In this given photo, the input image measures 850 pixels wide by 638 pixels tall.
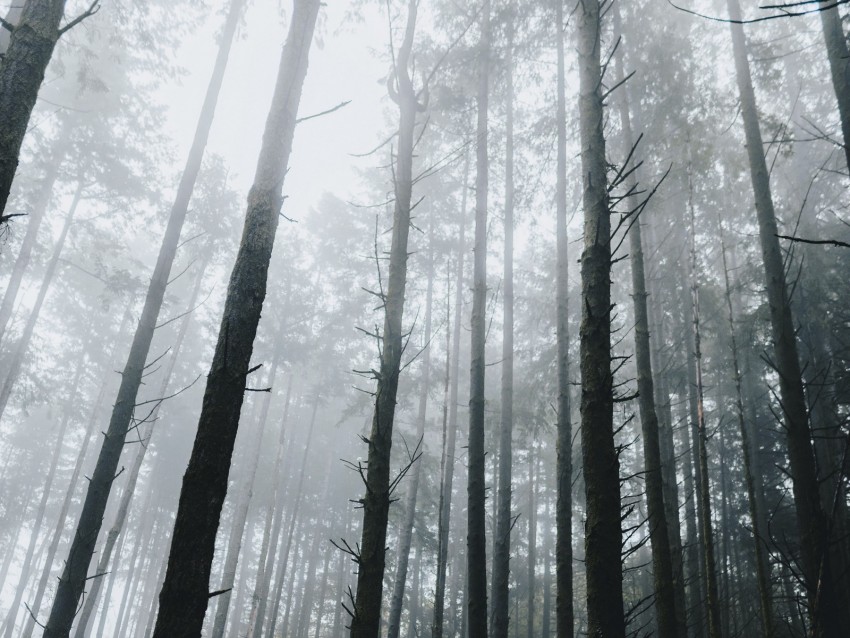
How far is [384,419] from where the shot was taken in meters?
5.11

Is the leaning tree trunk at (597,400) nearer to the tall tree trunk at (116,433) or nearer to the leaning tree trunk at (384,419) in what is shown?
the leaning tree trunk at (384,419)

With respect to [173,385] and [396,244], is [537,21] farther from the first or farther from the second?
[173,385]

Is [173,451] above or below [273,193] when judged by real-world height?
above

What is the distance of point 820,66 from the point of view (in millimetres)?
17688

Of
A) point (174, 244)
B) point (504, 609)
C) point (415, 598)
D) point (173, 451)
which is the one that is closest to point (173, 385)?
point (173, 451)

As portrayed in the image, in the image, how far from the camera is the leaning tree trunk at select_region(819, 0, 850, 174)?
5.59 m

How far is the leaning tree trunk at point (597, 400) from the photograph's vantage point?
3348 millimetres

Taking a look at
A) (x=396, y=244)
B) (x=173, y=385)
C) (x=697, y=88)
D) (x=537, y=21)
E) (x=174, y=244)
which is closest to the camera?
(x=396, y=244)

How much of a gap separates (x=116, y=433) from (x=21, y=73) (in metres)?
5.23

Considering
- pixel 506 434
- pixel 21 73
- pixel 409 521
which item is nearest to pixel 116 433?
pixel 21 73

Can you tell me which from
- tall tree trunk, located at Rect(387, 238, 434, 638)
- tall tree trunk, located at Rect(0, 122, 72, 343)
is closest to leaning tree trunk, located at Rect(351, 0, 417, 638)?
tall tree trunk, located at Rect(387, 238, 434, 638)

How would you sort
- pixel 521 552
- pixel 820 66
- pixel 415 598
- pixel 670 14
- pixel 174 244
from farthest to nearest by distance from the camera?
pixel 521 552, pixel 415 598, pixel 820 66, pixel 670 14, pixel 174 244

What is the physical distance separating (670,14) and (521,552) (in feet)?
95.3

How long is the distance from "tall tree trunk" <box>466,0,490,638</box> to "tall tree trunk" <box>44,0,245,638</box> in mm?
5112
